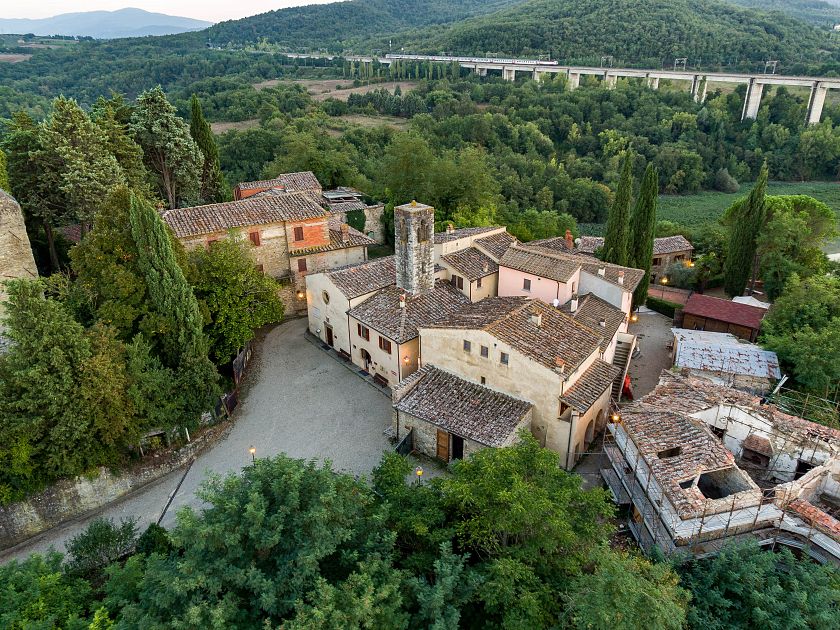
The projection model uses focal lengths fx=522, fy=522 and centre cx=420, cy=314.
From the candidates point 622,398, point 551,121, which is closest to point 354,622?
point 622,398

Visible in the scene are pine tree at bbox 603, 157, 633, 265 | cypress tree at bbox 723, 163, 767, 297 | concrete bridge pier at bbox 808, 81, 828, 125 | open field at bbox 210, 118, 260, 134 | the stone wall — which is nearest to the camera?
the stone wall

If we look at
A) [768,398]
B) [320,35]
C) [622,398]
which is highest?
[320,35]

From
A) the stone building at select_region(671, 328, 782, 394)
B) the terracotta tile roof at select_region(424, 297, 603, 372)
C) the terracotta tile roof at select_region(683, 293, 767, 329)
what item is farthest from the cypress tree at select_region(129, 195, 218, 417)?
the terracotta tile roof at select_region(683, 293, 767, 329)

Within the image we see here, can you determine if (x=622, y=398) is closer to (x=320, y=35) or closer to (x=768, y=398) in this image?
(x=768, y=398)

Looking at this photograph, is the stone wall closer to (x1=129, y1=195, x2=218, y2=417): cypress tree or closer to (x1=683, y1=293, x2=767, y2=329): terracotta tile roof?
(x1=129, y1=195, x2=218, y2=417): cypress tree

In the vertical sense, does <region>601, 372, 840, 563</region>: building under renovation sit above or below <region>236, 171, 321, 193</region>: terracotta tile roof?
below

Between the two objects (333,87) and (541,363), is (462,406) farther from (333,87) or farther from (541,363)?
(333,87)
